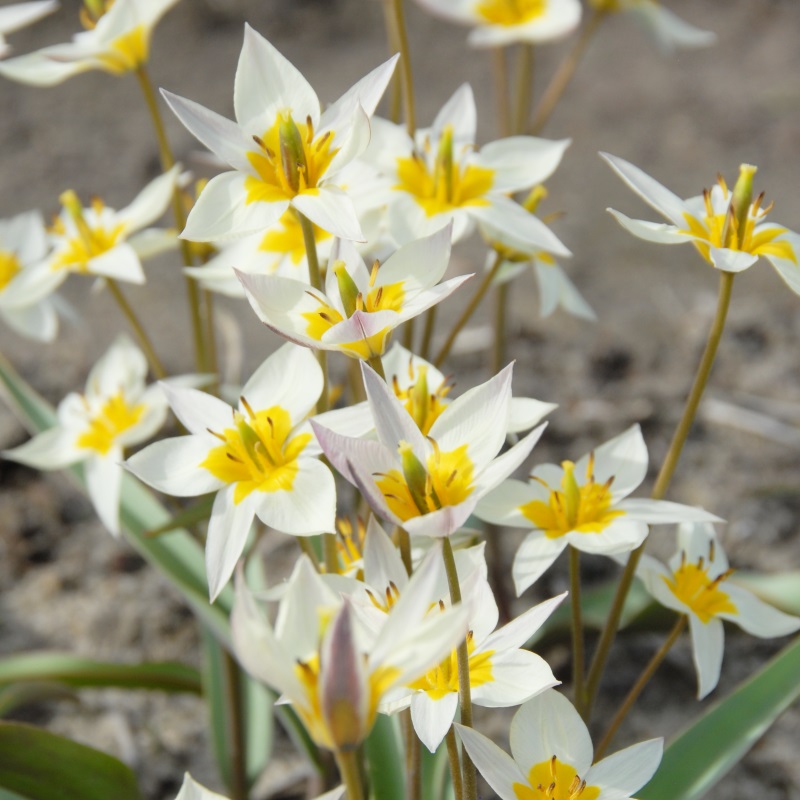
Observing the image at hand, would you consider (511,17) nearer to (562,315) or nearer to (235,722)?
(562,315)

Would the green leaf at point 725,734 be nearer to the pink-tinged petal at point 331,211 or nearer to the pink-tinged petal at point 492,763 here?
the pink-tinged petal at point 492,763

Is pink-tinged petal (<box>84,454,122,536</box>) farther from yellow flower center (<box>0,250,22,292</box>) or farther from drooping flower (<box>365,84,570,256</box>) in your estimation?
drooping flower (<box>365,84,570,256</box>)

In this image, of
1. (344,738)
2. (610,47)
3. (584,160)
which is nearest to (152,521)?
(344,738)

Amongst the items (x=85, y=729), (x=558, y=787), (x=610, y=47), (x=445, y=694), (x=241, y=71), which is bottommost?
(x=85, y=729)

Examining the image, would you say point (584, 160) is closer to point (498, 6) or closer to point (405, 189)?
point (498, 6)

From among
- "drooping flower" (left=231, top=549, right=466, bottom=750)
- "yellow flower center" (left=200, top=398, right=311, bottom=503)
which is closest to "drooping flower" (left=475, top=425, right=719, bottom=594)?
"yellow flower center" (left=200, top=398, right=311, bottom=503)

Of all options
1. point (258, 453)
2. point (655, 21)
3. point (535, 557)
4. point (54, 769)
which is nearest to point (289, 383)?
point (258, 453)

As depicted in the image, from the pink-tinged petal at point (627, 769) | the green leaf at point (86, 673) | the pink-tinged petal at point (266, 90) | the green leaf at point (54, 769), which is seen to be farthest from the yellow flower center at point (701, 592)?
the green leaf at point (86, 673)
